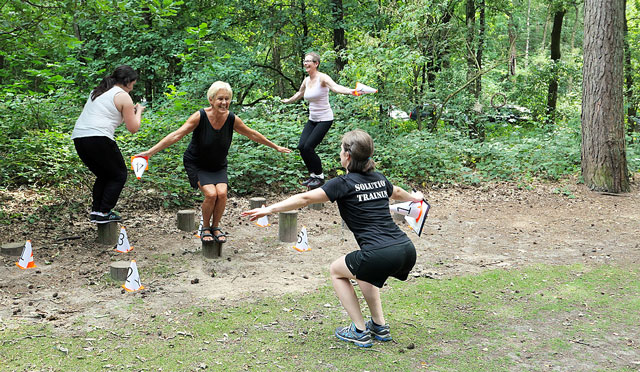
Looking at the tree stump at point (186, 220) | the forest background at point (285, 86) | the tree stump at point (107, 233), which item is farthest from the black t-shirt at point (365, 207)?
the forest background at point (285, 86)

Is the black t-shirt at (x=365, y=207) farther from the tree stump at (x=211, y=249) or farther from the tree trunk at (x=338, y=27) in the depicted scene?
the tree trunk at (x=338, y=27)

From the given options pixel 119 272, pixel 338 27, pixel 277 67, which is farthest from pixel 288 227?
pixel 277 67

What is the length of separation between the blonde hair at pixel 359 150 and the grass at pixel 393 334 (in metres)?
1.31

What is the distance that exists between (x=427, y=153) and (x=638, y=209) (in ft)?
12.8

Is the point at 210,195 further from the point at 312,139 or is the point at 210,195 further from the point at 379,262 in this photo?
the point at 379,262

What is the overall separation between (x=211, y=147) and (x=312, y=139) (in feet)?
7.79

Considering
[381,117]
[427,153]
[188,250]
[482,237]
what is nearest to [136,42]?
[381,117]

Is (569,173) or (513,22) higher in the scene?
(513,22)

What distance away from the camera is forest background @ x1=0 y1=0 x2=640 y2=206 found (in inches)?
321

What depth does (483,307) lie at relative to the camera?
189 inches

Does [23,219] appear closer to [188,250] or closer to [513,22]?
[188,250]

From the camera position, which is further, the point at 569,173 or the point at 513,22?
the point at 513,22

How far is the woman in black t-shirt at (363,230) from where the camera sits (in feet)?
12.2

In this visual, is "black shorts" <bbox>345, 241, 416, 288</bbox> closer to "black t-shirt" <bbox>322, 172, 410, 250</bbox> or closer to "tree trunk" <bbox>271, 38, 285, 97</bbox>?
"black t-shirt" <bbox>322, 172, 410, 250</bbox>
